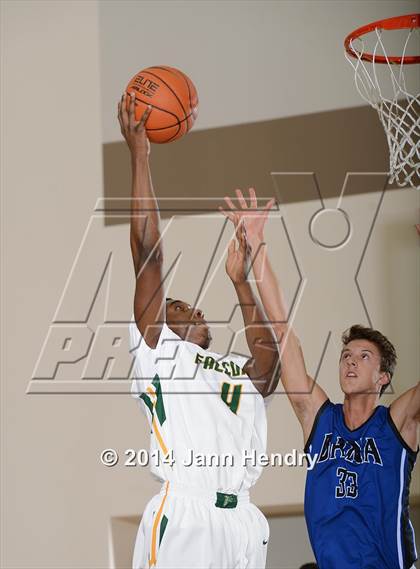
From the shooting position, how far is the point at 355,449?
3109 millimetres

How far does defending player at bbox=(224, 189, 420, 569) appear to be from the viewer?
2.98 meters

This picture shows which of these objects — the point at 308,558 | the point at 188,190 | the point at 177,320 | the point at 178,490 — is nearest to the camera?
the point at 178,490

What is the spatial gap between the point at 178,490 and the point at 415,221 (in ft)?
7.14

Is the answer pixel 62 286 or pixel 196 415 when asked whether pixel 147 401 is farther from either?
pixel 62 286

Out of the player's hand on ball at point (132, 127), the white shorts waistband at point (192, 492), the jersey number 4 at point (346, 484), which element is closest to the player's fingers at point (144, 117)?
the player's hand on ball at point (132, 127)

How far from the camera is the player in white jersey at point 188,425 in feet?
9.52

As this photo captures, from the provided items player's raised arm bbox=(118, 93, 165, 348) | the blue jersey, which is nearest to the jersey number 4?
the blue jersey

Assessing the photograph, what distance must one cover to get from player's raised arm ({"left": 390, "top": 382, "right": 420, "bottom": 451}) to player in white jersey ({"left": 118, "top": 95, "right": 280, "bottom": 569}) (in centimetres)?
47

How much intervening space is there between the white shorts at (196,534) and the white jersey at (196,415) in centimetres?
6

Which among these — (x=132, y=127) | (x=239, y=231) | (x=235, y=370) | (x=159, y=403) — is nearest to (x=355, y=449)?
(x=235, y=370)

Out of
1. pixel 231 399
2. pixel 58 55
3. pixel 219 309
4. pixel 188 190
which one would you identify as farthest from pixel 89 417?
pixel 58 55

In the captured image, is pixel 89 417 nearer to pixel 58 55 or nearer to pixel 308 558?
pixel 308 558

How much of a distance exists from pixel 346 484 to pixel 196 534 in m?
0.56

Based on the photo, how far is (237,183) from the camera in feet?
14.9
